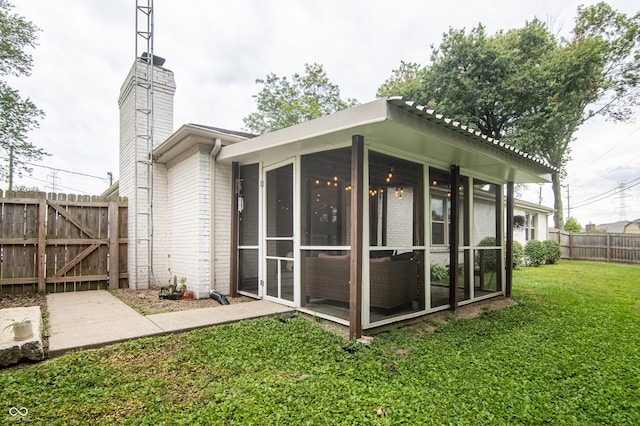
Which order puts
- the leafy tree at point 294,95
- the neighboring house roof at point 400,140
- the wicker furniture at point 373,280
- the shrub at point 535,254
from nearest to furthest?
the neighboring house roof at point 400,140, the wicker furniture at point 373,280, the shrub at point 535,254, the leafy tree at point 294,95

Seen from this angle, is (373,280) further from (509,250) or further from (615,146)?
(615,146)

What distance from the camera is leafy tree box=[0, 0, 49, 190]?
979cm

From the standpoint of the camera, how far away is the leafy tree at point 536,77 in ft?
38.1

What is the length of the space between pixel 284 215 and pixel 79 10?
745 cm

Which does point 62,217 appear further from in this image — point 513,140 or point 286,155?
point 513,140

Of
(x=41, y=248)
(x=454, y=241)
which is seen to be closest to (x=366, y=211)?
(x=454, y=241)

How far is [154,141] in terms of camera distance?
681 cm

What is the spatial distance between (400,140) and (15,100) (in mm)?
12799

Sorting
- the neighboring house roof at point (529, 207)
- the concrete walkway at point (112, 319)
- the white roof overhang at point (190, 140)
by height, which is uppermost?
the white roof overhang at point (190, 140)

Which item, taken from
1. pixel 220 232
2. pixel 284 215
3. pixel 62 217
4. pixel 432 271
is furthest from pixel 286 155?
pixel 62 217

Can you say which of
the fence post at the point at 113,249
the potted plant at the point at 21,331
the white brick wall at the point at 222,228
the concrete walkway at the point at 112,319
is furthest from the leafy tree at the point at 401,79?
the potted plant at the point at 21,331

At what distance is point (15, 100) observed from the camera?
10.3 metres

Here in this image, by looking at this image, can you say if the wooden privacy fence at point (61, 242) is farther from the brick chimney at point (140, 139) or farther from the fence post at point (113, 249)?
the brick chimney at point (140, 139)

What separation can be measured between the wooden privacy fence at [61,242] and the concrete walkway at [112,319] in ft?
2.36
